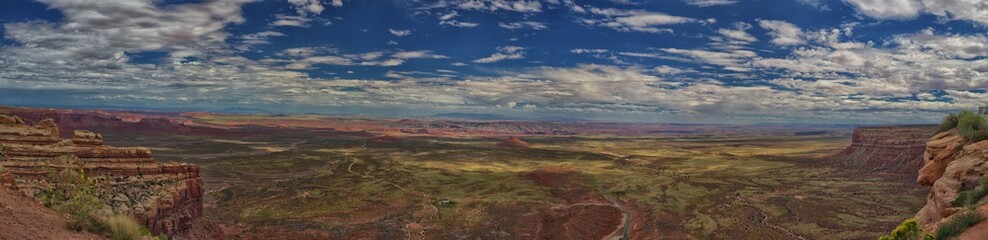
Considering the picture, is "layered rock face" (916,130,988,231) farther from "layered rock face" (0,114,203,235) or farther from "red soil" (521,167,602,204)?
"red soil" (521,167,602,204)

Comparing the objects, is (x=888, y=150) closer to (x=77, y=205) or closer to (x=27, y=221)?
(x=77, y=205)

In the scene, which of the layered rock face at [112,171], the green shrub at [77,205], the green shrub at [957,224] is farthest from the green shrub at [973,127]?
the layered rock face at [112,171]

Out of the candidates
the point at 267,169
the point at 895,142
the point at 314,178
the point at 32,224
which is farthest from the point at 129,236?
the point at 895,142

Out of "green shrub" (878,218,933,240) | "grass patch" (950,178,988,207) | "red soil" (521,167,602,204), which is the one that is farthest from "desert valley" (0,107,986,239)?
"green shrub" (878,218,933,240)

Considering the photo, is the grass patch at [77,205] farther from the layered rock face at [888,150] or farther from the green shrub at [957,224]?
the layered rock face at [888,150]

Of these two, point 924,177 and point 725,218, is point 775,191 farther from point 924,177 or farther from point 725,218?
point 924,177

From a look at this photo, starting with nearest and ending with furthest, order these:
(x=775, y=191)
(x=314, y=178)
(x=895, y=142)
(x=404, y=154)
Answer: (x=775, y=191)
(x=314, y=178)
(x=895, y=142)
(x=404, y=154)

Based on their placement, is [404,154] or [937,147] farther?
[404,154]
